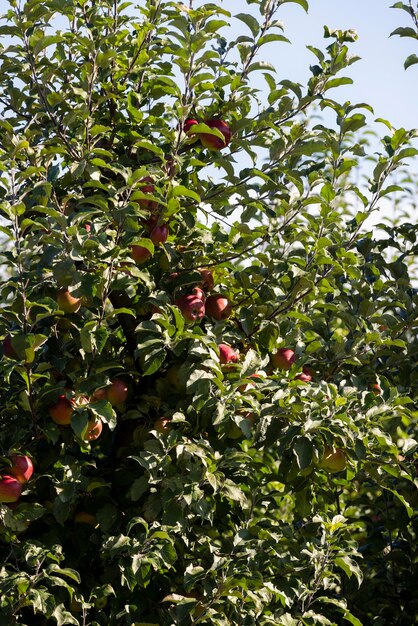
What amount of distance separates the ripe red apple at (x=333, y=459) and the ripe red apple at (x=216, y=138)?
1.08 meters

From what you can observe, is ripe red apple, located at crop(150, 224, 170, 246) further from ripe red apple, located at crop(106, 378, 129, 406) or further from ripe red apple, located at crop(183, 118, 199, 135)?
ripe red apple, located at crop(106, 378, 129, 406)

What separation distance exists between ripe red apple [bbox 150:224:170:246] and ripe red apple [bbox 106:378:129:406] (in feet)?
1.58

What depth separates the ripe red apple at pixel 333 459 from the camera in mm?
2947

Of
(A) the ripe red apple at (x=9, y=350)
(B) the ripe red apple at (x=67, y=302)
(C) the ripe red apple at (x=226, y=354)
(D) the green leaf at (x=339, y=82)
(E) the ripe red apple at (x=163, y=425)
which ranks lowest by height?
(E) the ripe red apple at (x=163, y=425)

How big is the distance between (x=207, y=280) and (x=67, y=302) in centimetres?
60

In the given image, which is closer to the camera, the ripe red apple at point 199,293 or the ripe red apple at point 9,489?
the ripe red apple at point 9,489

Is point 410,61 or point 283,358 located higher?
point 410,61

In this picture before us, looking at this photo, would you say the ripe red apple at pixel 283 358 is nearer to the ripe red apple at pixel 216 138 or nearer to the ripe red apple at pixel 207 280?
the ripe red apple at pixel 207 280

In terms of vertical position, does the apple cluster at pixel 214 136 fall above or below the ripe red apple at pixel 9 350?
above

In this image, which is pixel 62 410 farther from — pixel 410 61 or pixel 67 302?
pixel 410 61

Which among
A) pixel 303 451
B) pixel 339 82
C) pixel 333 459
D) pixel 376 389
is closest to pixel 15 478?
pixel 303 451

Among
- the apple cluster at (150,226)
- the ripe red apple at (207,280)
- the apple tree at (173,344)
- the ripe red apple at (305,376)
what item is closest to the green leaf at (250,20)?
the apple tree at (173,344)

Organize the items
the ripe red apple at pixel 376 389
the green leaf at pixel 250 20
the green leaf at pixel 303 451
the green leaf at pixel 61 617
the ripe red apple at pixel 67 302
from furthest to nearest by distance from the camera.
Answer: the ripe red apple at pixel 376 389 < the green leaf at pixel 250 20 < the ripe red apple at pixel 67 302 < the green leaf at pixel 303 451 < the green leaf at pixel 61 617

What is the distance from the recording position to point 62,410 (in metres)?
2.84
